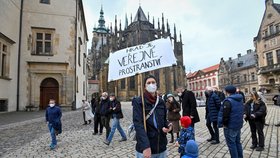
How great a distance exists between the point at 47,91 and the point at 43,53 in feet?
11.3

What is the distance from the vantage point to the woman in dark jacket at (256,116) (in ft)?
18.4

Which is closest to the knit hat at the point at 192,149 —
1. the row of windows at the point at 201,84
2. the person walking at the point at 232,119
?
the person walking at the point at 232,119

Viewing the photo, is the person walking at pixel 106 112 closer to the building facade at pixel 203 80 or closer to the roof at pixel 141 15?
the roof at pixel 141 15

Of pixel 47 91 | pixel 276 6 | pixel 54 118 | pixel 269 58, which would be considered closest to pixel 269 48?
pixel 269 58

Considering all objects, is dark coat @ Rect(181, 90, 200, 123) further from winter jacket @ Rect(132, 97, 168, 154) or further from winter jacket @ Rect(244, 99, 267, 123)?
winter jacket @ Rect(132, 97, 168, 154)

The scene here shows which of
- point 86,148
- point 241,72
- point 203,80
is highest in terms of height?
point 241,72

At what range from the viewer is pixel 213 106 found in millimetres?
6234

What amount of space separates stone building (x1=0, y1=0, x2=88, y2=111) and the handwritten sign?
48.8ft

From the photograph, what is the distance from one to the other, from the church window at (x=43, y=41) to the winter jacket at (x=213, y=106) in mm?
16360

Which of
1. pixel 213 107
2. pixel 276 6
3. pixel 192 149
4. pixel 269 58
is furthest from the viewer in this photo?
pixel 269 58

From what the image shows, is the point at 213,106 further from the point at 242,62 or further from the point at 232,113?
the point at 242,62

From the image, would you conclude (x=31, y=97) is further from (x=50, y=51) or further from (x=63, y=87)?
(x=50, y=51)

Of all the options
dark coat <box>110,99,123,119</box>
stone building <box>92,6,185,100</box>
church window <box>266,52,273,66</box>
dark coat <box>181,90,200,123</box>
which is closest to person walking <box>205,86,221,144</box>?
dark coat <box>181,90,200,123</box>

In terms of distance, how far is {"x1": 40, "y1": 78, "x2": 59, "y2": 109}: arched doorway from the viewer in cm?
1858
